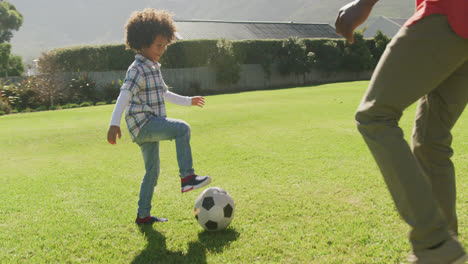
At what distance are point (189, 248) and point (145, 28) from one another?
203 cm

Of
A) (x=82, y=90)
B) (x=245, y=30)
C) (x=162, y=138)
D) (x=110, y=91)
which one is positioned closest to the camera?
(x=162, y=138)

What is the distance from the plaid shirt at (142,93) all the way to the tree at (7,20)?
55.3 metres

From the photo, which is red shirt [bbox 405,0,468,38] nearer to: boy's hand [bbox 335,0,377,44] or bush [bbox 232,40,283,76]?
boy's hand [bbox 335,0,377,44]

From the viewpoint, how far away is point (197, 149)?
668cm

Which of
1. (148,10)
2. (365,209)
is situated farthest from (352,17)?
(148,10)

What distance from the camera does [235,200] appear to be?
12.5ft

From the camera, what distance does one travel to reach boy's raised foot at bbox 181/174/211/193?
309cm

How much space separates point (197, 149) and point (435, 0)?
5.40 m

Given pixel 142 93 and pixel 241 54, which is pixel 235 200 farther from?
pixel 241 54

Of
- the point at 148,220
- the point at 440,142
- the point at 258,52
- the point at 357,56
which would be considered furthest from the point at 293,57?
the point at 440,142

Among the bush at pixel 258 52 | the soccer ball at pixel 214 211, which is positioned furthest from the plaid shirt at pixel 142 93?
the bush at pixel 258 52

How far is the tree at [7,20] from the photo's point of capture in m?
48.0

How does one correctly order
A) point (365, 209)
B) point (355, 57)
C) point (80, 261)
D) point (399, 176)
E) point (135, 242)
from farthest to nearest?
point (355, 57), point (365, 209), point (135, 242), point (80, 261), point (399, 176)

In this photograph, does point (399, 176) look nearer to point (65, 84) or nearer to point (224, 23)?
point (65, 84)
